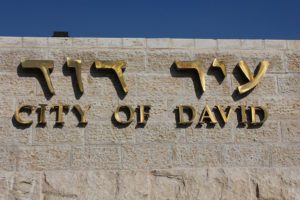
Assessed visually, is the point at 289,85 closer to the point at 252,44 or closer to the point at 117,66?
the point at 252,44

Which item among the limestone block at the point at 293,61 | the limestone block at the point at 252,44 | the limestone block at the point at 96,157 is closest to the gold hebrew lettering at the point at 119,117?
the limestone block at the point at 96,157

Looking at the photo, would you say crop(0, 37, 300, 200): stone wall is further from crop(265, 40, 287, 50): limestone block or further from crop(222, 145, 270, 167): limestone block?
crop(265, 40, 287, 50): limestone block

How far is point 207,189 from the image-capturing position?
482 centimetres

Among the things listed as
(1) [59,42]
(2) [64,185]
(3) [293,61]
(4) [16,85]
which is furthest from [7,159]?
(3) [293,61]

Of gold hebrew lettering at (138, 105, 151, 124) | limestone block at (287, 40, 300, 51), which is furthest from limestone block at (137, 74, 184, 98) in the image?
limestone block at (287, 40, 300, 51)

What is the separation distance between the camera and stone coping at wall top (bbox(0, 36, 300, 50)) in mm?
5051

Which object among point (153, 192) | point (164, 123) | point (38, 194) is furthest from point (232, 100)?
point (38, 194)

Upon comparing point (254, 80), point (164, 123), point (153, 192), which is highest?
point (254, 80)

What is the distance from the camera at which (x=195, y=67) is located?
5.09m

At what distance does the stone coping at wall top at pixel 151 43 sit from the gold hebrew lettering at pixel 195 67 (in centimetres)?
17

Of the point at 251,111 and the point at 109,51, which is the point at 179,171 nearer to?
the point at 251,111

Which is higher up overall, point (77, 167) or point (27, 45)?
point (27, 45)

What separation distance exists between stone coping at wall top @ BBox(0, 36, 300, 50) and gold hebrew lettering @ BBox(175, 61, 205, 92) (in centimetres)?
17

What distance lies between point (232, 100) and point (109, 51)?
1.17m
